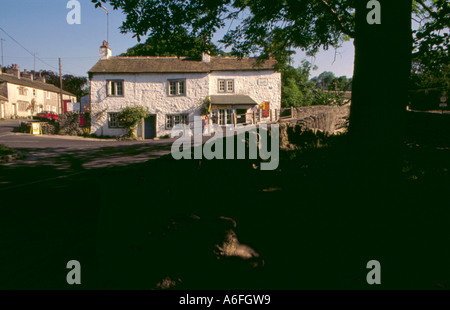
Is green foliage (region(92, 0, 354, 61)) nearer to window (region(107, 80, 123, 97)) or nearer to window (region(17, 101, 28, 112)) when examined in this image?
window (region(107, 80, 123, 97))

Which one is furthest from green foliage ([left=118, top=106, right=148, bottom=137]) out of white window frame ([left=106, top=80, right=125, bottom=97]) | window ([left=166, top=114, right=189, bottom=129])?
window ([left=166, top=114, right=189, bottom=129])

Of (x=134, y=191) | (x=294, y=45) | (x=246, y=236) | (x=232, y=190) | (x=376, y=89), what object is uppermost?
(x=294, y=45)

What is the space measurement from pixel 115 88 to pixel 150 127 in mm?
5406

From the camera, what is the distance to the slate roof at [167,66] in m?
31.2

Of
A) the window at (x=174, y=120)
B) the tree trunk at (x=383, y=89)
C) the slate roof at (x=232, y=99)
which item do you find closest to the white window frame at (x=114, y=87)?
the window at (x=174, y=120)

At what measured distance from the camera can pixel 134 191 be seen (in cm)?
293

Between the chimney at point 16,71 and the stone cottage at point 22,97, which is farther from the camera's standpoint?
the chimney at point 16,71

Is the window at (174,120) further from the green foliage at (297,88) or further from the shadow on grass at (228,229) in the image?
the shadow on grass at (228,229)

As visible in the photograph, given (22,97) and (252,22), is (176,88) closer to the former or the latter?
(252,22)

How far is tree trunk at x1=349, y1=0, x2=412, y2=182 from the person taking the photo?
4047 millimetres
